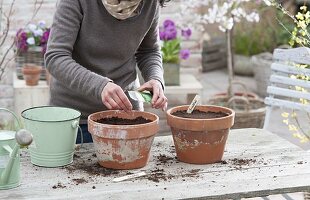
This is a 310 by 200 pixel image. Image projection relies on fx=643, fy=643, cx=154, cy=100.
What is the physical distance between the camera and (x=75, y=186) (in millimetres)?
1944

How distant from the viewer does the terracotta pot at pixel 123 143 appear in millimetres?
2049

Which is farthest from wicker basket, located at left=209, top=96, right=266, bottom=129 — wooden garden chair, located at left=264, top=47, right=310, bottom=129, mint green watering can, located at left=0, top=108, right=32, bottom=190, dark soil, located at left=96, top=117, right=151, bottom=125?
mint green watering can, located at left=0, top=108, right=32, bottom=190

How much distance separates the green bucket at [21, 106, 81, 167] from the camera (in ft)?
6.79

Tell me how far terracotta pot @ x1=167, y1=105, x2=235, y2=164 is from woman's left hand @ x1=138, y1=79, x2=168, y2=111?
0.05m

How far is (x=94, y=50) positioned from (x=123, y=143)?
45cm

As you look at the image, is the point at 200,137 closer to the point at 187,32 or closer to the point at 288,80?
the point at 288,80

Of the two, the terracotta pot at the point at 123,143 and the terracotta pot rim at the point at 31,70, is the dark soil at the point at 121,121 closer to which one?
the terracotta pot at the point at 123,143

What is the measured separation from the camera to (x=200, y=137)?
2162 millimetres

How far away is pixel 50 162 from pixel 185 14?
267 centimetres

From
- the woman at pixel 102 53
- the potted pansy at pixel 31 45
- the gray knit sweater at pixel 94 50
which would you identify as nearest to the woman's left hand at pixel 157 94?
the woman at pixel 102 53


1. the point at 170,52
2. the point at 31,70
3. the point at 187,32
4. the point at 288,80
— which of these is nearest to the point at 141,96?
the point at 288,80

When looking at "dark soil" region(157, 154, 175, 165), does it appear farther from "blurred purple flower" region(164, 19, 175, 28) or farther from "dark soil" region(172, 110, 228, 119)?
"blurred purple flower" region(164, 19, 175, 28)

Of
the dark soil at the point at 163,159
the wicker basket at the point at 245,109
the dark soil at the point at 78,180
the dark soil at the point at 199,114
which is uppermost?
the dark soil at the point at 199,114

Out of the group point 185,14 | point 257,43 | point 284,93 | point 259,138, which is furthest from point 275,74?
point 257,43
